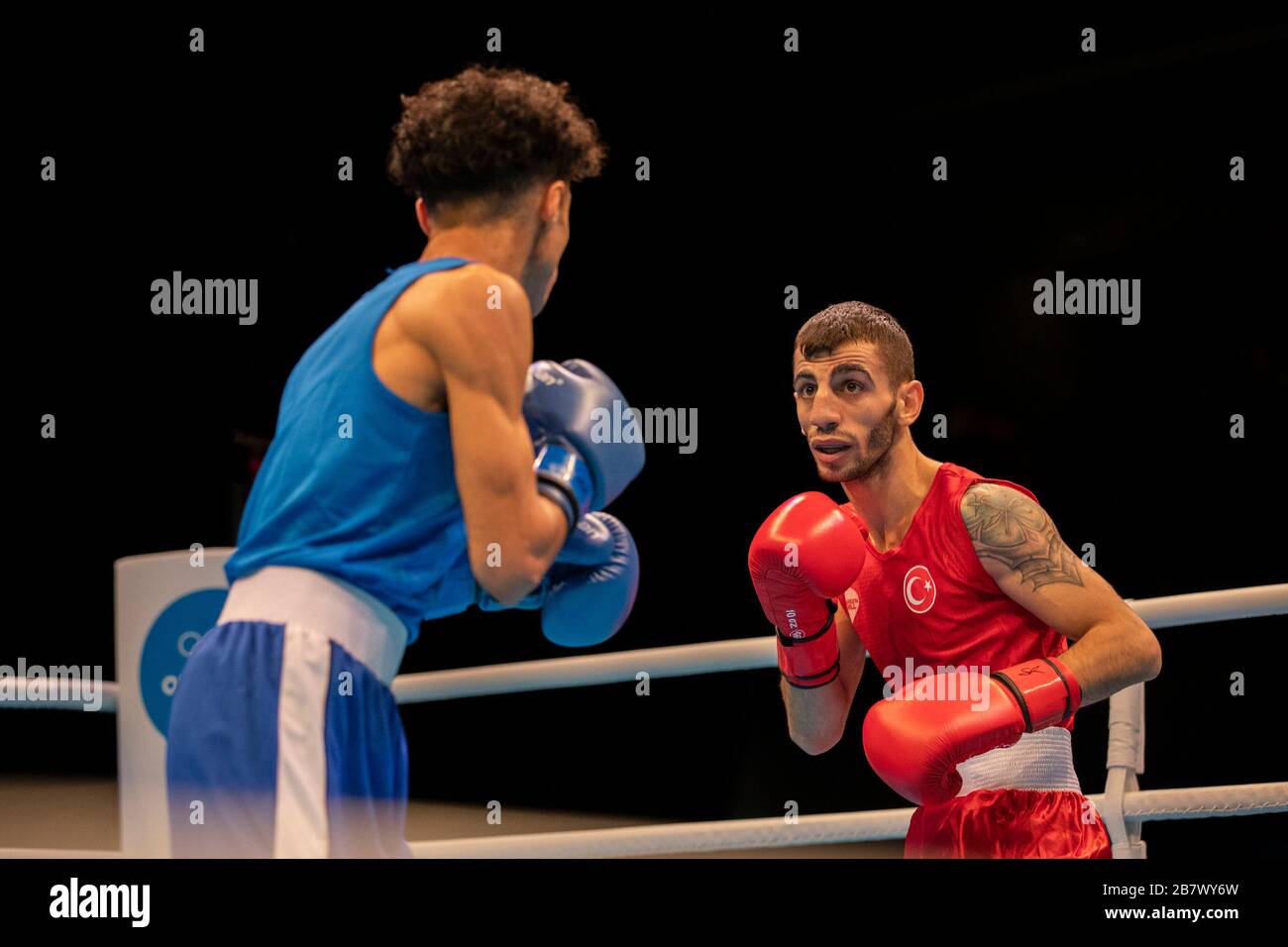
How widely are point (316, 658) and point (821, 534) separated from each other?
99cm

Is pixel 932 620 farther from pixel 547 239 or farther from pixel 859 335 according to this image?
pixel 547 239

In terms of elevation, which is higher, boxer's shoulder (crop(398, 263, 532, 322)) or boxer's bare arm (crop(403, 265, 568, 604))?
boxer's shoulder (crop(398, 263, 532, 322))

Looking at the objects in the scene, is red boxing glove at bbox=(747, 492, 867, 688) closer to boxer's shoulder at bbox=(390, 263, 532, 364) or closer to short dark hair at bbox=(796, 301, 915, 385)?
short dark hair at bbox=(796, 301, 915, 385)

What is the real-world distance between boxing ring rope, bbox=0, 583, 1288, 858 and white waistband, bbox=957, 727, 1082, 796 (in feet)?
0.99

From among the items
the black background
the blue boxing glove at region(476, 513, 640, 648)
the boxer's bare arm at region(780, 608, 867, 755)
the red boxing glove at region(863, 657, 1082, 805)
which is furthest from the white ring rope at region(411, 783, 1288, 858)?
the black background

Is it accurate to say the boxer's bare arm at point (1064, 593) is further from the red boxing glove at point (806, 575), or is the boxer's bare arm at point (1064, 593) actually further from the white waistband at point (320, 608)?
the white waistband at point (320, 608)

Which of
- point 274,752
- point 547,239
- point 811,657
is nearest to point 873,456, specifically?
point 811,657

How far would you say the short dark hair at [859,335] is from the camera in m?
2.40

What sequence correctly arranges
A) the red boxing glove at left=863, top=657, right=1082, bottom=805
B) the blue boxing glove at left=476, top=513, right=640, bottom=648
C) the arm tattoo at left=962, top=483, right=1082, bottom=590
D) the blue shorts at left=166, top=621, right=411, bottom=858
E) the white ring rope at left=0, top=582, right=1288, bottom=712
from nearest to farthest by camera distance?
the blue shorts at left=166, top=621, right=411, bottom=858, the blue boxing glove at left=476, top=513, right=640, bottom=648, the red boxing glove at left=863, top=657, right=1082, bottom=805, the arm tattoo at left=962, top=483, right=1082, bottom=590, the white ring rope at left=0, top=582, right=1288, bottom=712

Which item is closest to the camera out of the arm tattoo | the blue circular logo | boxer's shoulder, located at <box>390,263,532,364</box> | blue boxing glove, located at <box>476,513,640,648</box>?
boxer's shoulder, located at <box>390,263,532,364</box>

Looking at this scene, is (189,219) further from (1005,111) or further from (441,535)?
(441,535)

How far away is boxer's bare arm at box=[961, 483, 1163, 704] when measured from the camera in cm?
212

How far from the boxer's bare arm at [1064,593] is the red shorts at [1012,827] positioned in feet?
0.63

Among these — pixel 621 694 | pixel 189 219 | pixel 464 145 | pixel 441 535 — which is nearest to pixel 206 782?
pixel 441 535
